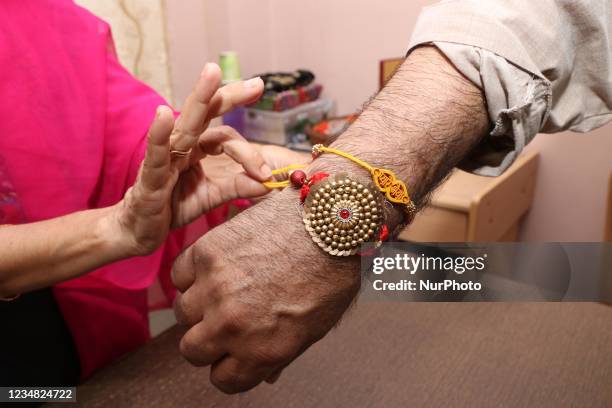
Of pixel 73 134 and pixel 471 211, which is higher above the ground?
pixel 73 134

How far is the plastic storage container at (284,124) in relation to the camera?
2.01 m

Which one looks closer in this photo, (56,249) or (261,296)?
(261,296)

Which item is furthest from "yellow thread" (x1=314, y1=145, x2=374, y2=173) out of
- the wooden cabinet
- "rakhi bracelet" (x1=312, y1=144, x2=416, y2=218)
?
the wooden cabinet

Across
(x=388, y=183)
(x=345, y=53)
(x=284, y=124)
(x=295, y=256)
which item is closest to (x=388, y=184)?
(x=388, y=183)

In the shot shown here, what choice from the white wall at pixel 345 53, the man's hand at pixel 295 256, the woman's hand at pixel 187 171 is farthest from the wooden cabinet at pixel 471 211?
the man's hand at pixel 295 256

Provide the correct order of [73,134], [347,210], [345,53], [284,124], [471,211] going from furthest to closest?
[345,53]
[284,124]
[471,211]
[73,134]
[347,210]

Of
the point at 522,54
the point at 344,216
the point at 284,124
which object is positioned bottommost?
the point at 284,124

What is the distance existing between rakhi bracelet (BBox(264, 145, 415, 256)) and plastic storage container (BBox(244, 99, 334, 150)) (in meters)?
1.48

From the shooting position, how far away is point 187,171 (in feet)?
2.30

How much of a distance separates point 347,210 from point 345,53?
1.79 m

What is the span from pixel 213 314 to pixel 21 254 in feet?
1.00

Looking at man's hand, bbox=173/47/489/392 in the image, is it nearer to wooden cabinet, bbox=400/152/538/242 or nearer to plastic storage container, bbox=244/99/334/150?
wooden cabinet, bbox=400/152/538/242

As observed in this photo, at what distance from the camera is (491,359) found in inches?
26.2

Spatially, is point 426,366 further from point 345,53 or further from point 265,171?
point 345,53
